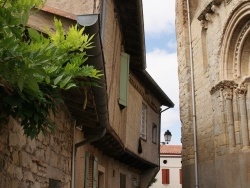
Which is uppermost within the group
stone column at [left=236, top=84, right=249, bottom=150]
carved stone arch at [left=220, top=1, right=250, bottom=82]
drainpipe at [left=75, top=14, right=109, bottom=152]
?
carved stone arch at [left=220, top=1, right=250, bottom=82]

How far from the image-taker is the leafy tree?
208 cm

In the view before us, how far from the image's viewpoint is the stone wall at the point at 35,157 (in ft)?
11.3

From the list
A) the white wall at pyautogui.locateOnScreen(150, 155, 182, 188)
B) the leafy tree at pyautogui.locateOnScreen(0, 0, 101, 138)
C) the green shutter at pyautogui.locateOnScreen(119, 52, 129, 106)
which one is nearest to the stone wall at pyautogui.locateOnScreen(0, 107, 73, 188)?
the leafy tree at pyautogui.locateOnScreen(0, 0, 101, 138)

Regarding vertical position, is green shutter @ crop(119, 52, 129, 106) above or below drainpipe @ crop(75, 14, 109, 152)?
above

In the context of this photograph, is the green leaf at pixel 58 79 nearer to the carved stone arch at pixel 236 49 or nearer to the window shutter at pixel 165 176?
the carved stone arch at pixel 236 49

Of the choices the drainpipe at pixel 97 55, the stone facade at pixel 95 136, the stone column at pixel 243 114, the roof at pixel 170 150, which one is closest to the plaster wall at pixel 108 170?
the stone facade at pixel 95 136

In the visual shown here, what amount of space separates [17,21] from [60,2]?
4.75 meters

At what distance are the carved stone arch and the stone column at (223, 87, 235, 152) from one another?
0.38 m

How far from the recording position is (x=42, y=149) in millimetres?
4566

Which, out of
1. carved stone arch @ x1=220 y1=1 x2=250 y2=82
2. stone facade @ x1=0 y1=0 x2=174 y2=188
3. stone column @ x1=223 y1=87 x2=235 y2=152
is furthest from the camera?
carved stone arch @ x1=220 y1=1 x2=250 y2=82

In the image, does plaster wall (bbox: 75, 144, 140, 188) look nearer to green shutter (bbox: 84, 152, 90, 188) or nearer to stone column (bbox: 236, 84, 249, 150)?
green shutter (bbox: 84, 152, 90, 188)

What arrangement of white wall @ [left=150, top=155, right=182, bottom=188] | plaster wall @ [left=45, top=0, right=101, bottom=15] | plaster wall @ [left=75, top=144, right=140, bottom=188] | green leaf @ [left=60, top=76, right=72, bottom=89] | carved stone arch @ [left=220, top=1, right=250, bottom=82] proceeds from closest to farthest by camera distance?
green leaf @ [left=60, top=76, right=72, bottom=89], plaster wall @ [left=45, top=0, right=101, bottom=15], plaster wall @ [left=75, top=144, right=140, bottom=188], carved stone arch @ [left=220, top=1, right=250, bottom=82], white wall @ [left=150, top=155, right=182, bottom=188]

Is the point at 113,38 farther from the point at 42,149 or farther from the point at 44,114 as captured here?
the point at 44,114

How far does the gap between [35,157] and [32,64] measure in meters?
2.45
